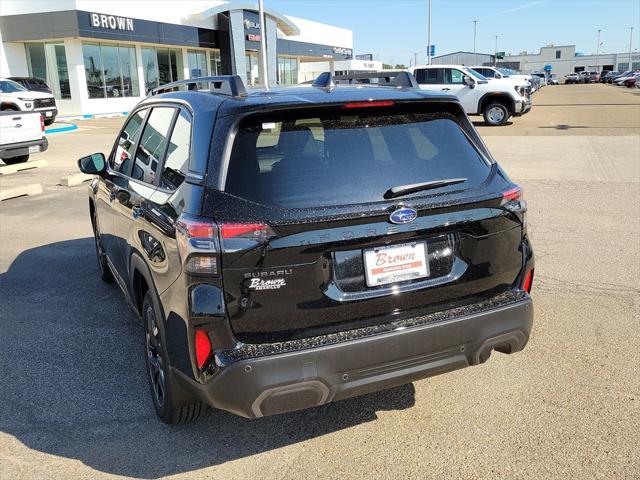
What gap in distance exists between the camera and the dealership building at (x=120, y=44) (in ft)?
96.4

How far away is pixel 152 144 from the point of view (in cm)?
366

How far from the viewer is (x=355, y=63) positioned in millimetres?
67562

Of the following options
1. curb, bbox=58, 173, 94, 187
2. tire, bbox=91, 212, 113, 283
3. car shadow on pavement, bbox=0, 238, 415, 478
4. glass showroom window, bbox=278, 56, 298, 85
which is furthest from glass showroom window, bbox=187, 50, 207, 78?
car shadow on pavement, bbox=0, 238, 415, 478

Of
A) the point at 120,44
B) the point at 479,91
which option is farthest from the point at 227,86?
the point at 120,44

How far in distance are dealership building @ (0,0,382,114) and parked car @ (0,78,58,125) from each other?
6.21m

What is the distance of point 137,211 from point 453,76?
19408 mm

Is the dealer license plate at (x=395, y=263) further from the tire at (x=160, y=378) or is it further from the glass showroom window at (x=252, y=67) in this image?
the glass showroom window at (x=252, y=67)

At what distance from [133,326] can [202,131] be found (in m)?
2.32

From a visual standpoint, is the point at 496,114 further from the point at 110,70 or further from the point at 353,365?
the point at 110,70

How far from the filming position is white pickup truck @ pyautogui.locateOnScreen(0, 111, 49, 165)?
12.8m

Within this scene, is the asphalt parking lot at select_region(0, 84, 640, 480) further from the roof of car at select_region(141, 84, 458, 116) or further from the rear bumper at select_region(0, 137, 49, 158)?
the rear bumper at select_region(0, 137, 49, 158)

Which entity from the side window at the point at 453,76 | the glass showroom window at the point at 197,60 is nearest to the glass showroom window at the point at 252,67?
the glass showroom window at the point at 197,60

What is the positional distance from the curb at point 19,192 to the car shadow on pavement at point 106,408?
569 cm

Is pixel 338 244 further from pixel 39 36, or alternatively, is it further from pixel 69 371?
pixel 39 36
